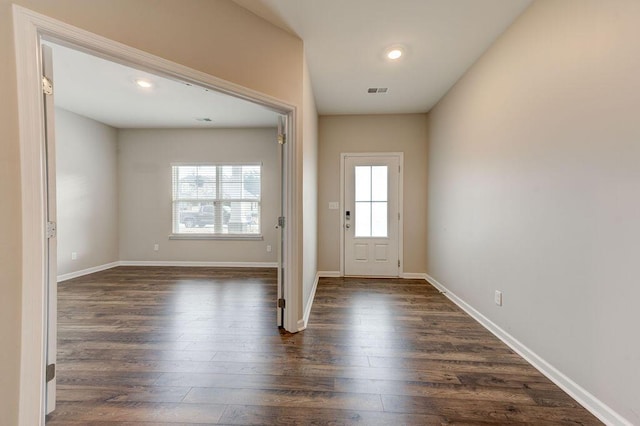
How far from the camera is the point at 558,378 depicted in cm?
166

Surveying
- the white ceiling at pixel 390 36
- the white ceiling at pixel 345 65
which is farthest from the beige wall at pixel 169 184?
the white ceiling at pixel 390 36

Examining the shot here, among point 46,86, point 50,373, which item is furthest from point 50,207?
point 50,373

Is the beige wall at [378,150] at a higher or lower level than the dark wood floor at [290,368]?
higher

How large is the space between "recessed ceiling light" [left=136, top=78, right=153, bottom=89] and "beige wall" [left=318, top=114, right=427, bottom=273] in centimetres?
247

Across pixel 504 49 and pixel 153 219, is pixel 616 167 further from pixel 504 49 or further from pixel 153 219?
pixel 153 219

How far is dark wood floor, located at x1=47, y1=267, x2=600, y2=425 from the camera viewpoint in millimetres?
1426

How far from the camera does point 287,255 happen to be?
232 centimetres

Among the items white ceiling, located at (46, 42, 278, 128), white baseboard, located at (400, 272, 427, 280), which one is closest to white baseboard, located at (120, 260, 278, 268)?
Result: white baseboard, located at (400, 272, 427, 280)

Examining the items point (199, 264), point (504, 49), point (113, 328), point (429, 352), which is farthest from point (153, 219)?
point (504, 49)

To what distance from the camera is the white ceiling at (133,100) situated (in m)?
2.87

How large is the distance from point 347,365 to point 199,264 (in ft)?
13.5

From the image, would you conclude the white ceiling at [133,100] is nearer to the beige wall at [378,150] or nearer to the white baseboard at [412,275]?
the beige wall at [378,150]

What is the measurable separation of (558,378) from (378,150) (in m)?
3.40

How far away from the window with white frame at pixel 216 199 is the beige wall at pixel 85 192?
118cm
